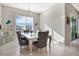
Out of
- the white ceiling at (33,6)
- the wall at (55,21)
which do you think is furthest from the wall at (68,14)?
the white ceiling at (33,6)

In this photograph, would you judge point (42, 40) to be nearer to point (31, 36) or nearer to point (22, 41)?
point (31, 36)

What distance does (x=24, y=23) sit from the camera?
2375 millimetres

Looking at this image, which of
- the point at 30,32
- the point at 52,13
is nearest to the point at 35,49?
the point at 30,32

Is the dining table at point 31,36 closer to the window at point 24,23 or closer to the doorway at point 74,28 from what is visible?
the window at point 24,23

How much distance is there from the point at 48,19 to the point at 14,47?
0.94m

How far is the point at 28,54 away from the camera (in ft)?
7.45

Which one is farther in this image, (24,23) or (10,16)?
(24,23)

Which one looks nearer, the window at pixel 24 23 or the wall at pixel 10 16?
the wall at pixel 10 16

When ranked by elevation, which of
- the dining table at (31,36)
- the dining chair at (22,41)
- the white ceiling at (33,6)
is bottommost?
the dining chair at (22,41)

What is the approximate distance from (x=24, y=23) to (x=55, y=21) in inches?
26.5

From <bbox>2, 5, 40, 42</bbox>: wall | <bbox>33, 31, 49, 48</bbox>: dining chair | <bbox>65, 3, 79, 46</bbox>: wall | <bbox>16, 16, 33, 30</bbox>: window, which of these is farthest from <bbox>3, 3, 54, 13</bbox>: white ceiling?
<bbox>33, 31, 49, 48</bbox>: dining chair

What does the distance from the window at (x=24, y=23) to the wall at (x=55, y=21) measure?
0.24 m

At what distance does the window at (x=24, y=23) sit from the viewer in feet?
7.71

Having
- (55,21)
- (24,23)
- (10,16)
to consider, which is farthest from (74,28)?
(10,16)
